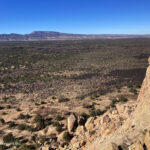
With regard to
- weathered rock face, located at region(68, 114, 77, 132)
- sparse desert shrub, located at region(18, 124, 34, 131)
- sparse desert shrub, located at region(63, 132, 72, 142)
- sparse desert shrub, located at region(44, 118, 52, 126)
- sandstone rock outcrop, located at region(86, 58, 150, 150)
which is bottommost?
sparse desert shrub, located at region(18, 124, 34, 131)

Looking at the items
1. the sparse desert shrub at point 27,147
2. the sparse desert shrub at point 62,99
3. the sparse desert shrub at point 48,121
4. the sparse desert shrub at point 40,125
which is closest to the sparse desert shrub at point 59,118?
the sparse desert shrub at point 48,121

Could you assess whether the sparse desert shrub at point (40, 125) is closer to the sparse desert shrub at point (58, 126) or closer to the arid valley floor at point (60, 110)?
the arid valley floor at point (60, 110)

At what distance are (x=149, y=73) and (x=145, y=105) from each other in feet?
7.53

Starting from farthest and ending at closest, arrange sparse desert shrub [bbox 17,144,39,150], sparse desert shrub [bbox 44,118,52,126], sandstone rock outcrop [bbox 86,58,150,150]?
sparse desert shrub [bbox 44,118,52,126] < sparse desert shrub [bbox 17,144,39,150] < sandstone rock outcrop [bbox 86,58,150,150]

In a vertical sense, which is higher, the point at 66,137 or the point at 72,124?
the point at 72,124

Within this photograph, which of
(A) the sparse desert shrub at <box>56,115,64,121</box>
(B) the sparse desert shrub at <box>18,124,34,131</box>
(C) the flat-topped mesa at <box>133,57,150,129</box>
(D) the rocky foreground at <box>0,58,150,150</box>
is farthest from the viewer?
(A) the sparse desert shrub at <box>56,115,64,121</box>

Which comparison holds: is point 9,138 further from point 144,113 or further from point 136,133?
point 144,113

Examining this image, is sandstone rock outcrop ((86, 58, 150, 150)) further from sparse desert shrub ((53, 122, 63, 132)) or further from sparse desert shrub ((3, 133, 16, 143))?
sparse desert shrub ((3, 133, 16, 143))

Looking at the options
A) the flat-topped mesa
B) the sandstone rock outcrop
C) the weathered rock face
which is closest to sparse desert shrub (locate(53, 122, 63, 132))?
the weathered rock face

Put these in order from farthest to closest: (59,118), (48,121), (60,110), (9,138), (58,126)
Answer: (60,110) → (59,118) → (48,121) → (58,126) → (9,138)

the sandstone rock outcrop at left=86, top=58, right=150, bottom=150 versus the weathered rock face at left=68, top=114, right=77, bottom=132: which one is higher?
the sandstone rock outcrop at left=86, top=58, right=150, bottom=150

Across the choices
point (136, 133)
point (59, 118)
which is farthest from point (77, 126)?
point (136, 133)

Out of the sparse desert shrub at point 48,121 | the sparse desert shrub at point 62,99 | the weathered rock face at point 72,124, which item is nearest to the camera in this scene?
the weathered rock face at point 72,124

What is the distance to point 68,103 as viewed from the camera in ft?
60.0
